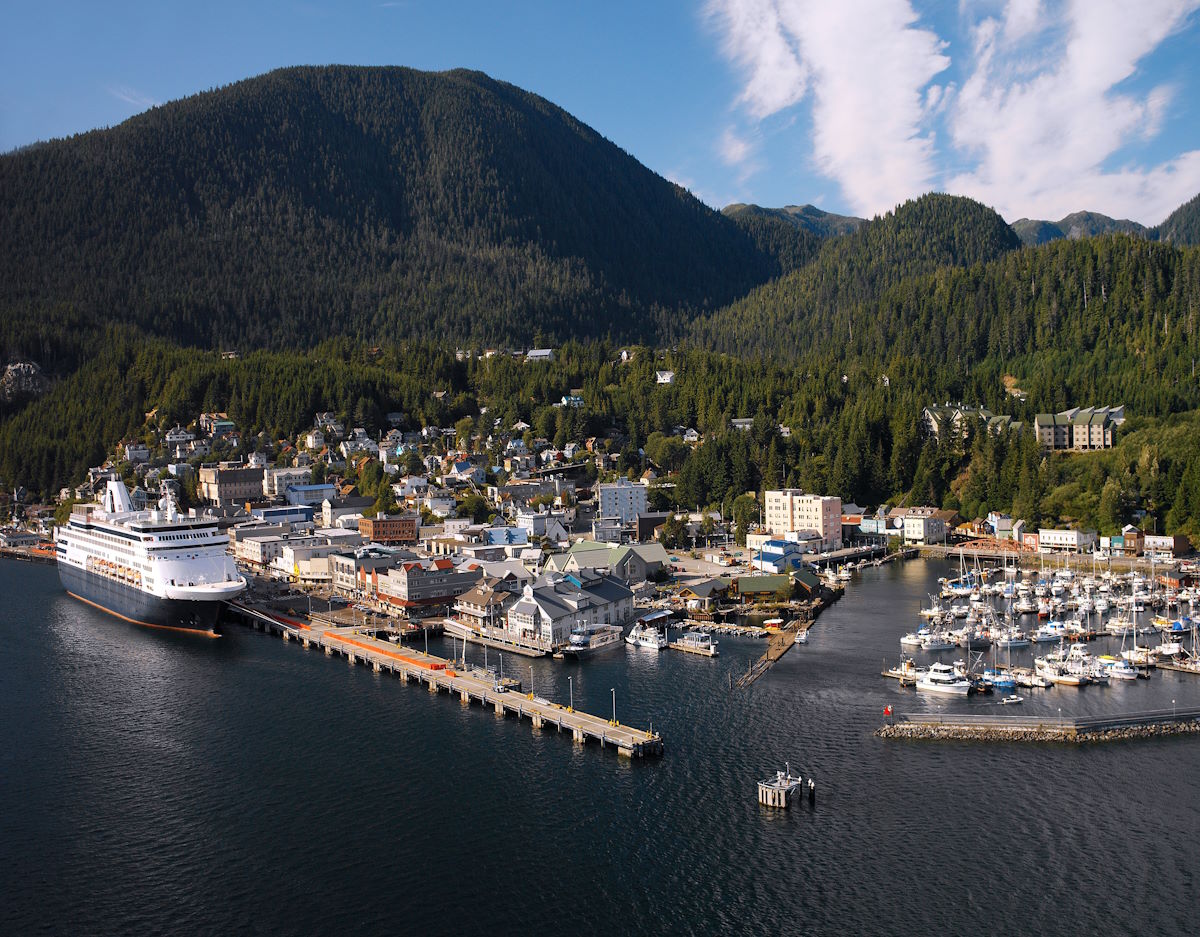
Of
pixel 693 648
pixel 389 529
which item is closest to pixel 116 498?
pixel 389 529

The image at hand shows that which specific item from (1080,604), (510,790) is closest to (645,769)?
(510,790)

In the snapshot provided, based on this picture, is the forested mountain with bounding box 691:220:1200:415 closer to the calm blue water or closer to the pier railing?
the pier railing

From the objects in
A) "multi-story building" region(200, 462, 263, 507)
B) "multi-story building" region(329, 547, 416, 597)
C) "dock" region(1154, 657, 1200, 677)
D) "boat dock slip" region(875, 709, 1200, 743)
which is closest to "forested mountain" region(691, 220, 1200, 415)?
"dock" region(1154, 657, 1200, 677)

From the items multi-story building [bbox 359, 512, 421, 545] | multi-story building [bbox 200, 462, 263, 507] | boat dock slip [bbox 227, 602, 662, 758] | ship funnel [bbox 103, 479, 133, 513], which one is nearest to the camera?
boat dock slip [bbox 227, 602, 662, 758]

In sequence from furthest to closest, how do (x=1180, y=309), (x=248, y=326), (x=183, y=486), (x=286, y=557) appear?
(x=248, y=326), (x=1180, y=309), (x=183, y=486), (x=286, y=557)

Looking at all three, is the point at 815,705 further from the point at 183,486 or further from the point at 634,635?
the point at 183,486

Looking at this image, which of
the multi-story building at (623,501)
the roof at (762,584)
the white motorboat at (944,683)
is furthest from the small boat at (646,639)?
the multi-story building at (623,501)
